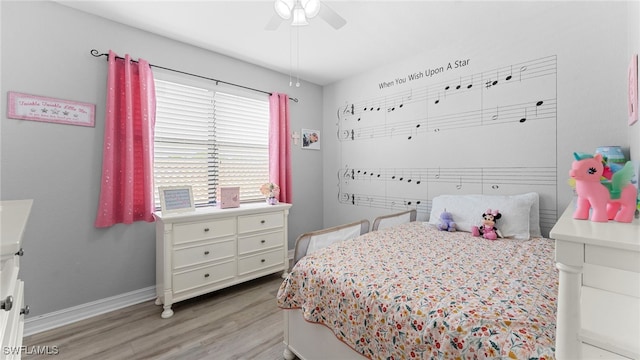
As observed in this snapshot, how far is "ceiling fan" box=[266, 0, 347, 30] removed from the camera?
1.64m

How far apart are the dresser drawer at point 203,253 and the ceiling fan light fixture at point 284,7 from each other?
1.96 metres

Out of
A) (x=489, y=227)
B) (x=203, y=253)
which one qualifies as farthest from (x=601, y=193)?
(x=203, y=253)

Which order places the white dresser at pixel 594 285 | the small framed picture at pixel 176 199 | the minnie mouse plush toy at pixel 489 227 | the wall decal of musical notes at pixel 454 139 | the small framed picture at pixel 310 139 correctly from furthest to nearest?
the small framed picture at pixel 310 139 → the small framed picture at pixel 176 199 → the wall decal of musical notes at pixel 454 139 → the minnie mouse plush toy at pixel 489 227 → the white dresser at pixel 594 285

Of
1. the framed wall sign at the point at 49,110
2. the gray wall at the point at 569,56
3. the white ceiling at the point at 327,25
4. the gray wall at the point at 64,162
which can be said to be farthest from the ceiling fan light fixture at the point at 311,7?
the framed wall sign at the point at 49,110

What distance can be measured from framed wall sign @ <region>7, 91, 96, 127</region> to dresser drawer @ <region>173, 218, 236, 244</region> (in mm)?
1122

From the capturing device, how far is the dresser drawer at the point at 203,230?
2.24 meters

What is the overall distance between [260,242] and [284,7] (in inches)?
82.8

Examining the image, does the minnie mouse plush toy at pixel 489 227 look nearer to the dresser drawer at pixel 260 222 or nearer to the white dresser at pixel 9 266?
the dresser drawer at pixel 260 222

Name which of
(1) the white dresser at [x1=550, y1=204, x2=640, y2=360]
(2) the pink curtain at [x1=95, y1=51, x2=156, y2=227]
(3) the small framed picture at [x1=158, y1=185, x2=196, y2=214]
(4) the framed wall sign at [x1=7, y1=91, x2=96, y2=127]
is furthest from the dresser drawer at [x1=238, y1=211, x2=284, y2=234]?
(1) the white dresser at [x1=550, y1=204, x2=640, y2=360]

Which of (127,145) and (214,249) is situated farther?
(214,249)

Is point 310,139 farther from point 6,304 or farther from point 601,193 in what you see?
point 6,304

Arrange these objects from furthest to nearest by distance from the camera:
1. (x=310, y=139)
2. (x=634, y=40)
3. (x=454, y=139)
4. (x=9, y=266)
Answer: (x=310, y=139)
(x=454, y=139)
(x=634, y=40)
(x=9, y=266)

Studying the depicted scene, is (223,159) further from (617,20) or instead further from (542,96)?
(617,20)

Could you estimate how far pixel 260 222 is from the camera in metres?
2.76
